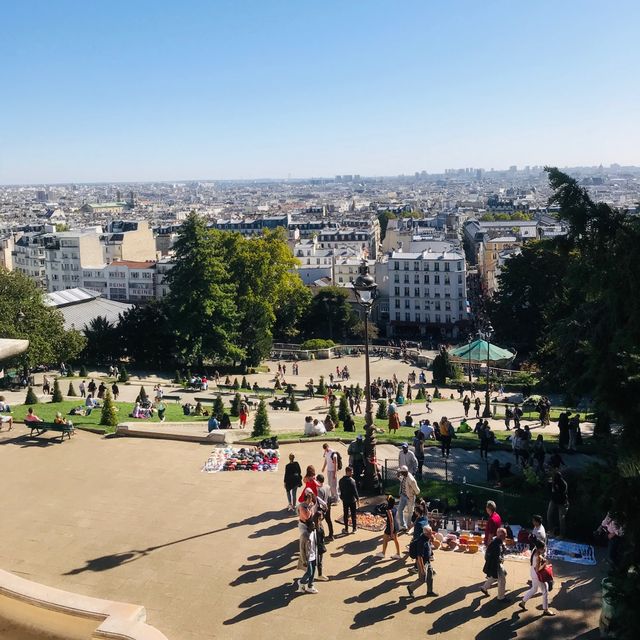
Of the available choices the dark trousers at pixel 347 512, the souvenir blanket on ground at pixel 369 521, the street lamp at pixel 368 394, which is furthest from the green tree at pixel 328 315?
the dark trousers at pixel 347 512

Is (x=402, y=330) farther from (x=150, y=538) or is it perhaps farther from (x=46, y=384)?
A: (x=150, y=538)

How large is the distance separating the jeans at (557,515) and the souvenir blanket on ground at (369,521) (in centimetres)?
323

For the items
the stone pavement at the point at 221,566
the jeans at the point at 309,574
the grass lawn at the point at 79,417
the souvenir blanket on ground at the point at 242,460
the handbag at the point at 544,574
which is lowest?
the grass lawn at the point at 79,417

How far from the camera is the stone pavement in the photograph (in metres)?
11.5

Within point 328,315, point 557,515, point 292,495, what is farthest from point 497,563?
point 328,315

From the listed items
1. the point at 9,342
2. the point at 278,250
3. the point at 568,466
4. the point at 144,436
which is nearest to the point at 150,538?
the point at 9,342

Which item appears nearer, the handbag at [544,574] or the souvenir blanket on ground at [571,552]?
the handbag at [544,574]

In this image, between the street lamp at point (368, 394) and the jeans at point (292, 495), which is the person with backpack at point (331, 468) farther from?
the street lamp at point (368, 394)

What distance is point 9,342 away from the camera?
395 inches

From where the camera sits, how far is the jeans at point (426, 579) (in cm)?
1219

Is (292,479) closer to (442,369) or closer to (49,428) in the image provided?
(49,428)

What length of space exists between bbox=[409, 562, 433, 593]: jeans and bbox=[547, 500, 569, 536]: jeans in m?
3.39

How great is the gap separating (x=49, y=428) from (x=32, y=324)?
18894mm

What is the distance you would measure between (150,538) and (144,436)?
7.64 meters
